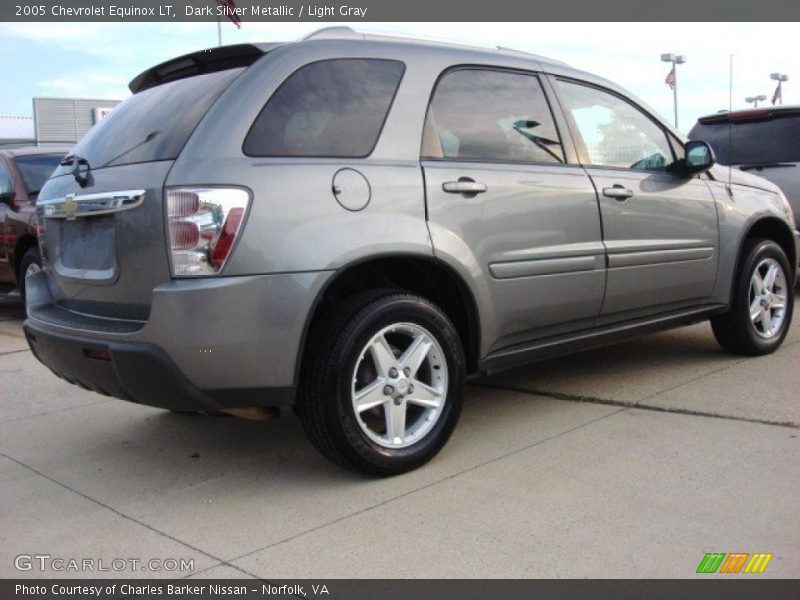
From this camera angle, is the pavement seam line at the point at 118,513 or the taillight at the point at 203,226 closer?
the pavement seam line at the point at 118,513

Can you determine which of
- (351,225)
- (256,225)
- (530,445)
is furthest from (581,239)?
(256,225)

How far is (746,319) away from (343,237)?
3.18 m

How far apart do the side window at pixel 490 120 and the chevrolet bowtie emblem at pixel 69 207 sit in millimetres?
1517

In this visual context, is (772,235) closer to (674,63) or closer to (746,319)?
(746,319)

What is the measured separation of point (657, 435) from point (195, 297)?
227cm

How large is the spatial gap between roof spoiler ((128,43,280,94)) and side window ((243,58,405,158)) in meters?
0.22

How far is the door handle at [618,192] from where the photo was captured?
4.49m

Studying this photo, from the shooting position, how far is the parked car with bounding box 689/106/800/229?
26.4 ft

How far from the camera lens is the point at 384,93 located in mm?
3742

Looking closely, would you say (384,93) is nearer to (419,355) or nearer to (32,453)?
(419,355)
